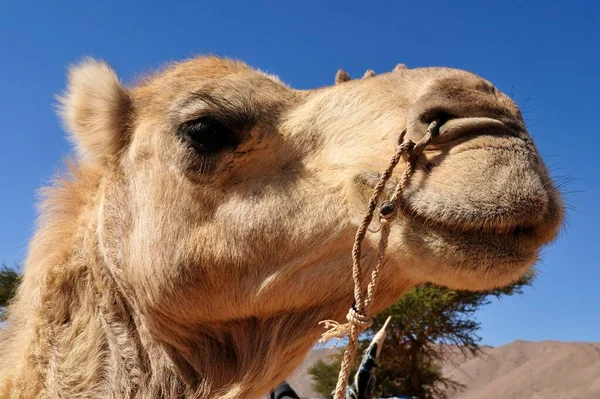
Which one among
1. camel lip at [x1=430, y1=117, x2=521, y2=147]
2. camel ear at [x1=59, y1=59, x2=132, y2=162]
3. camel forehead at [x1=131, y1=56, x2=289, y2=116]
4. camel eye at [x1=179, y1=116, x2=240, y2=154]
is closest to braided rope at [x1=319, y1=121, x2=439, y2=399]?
camel lip at [x1=430, y1=117, x2=521, y2=147]

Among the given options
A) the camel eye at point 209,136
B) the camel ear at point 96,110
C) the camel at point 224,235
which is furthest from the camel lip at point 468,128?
the camel ear at point 96,110

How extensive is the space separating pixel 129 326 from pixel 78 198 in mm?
824

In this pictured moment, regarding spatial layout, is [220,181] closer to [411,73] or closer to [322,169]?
[322,169]

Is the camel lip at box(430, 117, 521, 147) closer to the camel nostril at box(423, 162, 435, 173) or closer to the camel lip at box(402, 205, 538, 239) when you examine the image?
the camel nostril at box(423, 162, 435, 173)

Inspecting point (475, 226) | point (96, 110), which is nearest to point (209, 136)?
point (96, 110)

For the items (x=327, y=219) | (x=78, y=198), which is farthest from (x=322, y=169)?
(x=78, y=198)

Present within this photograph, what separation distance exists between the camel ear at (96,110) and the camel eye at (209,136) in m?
0.53

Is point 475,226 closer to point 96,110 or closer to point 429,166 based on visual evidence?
point 429,166

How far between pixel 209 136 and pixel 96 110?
0.82m

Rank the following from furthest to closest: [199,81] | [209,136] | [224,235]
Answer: [199,81] < [209,136] < [224,235]

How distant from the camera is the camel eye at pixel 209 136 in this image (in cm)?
279

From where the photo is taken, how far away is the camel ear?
3160 millimetres

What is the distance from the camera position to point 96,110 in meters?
3.23

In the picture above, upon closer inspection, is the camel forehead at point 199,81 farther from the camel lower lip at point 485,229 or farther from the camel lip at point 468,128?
the camel lower lip at point 485,229
